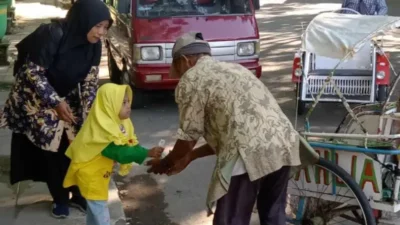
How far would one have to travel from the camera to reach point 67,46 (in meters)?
4.73

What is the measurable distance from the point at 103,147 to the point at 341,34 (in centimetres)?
195

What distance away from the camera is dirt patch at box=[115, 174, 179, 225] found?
5.52m

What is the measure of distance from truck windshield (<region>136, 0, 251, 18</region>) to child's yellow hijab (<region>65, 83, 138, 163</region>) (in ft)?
16.6

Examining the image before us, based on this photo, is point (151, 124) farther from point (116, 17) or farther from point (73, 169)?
point (73, 169)

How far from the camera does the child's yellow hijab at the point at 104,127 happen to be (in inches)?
160

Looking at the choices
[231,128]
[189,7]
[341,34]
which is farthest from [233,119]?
[189,7]

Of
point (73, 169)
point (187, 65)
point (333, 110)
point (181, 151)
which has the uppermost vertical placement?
point (187, 65)

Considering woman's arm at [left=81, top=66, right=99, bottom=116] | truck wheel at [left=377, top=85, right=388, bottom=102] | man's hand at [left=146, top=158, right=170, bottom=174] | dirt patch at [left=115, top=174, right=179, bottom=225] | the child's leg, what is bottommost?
dirt patch at [left=115, top=174, right=179, bottom=225]

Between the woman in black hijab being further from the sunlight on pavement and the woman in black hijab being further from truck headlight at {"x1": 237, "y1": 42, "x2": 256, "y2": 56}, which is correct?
the sunlight on pavement

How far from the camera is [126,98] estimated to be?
4.14 metres

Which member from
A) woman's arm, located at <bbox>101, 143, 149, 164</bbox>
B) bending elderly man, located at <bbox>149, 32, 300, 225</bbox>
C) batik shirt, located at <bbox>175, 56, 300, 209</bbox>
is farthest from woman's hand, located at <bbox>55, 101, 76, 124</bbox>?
batik shirt, located at <bbox>175, 56, 300, 209</bbox>

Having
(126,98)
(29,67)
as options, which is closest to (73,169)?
(126,98)

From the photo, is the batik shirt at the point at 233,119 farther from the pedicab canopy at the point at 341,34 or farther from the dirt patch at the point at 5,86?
the dirt patch at the point at 5,86

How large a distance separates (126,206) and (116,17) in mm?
5068
